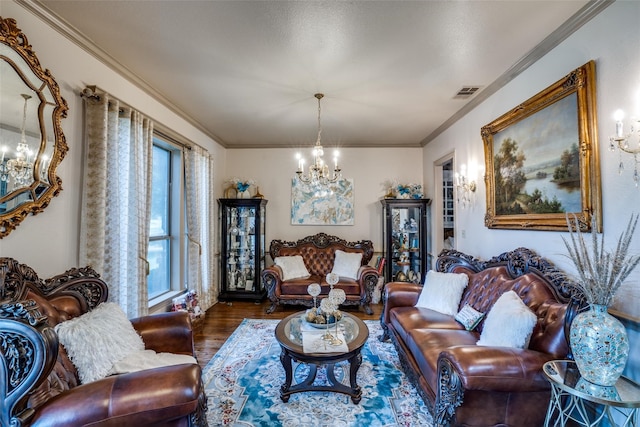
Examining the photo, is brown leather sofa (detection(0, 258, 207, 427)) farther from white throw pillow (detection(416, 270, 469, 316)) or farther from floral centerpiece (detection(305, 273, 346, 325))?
white throw pillow (detection(416, 270, 469, 316))

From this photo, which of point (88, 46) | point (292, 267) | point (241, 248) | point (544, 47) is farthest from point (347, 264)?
point (88, 46)

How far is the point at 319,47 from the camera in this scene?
7.39 ft

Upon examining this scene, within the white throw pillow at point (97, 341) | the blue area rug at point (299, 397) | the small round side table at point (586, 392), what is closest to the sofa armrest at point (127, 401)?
the white throw pillow at point (97, 341)

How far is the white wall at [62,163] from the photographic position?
5.90ft

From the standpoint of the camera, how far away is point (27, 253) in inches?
71.8

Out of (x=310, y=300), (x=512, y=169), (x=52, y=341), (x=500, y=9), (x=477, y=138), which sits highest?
(x=500, y=9)

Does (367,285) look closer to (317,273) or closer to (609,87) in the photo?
(317,273)

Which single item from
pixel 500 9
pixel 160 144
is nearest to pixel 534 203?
pixel 500 9

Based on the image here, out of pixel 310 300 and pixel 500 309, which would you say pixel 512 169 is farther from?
pixel 310 300

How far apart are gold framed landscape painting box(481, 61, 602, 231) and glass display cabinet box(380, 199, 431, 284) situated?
1776 millimetres

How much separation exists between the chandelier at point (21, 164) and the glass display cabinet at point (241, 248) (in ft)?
9.97

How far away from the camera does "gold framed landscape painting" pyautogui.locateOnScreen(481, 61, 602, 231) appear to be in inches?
72.8

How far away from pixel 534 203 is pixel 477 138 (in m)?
1.24

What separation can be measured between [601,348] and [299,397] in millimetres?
1978
